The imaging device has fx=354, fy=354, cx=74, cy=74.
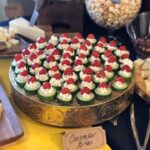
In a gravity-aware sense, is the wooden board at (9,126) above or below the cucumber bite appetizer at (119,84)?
below

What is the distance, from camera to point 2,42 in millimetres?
926

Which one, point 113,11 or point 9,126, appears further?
point 113,11

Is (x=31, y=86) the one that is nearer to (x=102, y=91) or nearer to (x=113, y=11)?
(x=102, y=91)

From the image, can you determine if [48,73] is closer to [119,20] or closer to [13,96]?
[13,96]

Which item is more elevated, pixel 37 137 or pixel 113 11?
pixel 113 11

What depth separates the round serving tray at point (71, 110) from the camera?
68 centimetres

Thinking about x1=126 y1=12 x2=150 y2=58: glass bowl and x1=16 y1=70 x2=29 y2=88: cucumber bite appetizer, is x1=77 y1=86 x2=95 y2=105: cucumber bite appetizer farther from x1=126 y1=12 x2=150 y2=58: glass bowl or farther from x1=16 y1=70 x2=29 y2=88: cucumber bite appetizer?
x1=126 y1=12 x2=150 y2=58: glass bowl

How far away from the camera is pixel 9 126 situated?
68cm

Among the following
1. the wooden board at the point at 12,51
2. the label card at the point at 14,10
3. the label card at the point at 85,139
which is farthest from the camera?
the label card at the point at 14,10

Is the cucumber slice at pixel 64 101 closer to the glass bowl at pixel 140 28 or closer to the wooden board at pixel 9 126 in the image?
the wooden board at pixel 9 126

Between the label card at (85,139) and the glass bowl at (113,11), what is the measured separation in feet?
1.22

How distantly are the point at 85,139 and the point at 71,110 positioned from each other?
0.20ft

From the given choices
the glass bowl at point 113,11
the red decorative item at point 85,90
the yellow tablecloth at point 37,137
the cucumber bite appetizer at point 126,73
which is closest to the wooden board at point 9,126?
the yellow tablecloth at point 37,137

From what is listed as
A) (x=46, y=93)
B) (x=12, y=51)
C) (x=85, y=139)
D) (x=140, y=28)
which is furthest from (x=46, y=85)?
(x=140, y=28)
